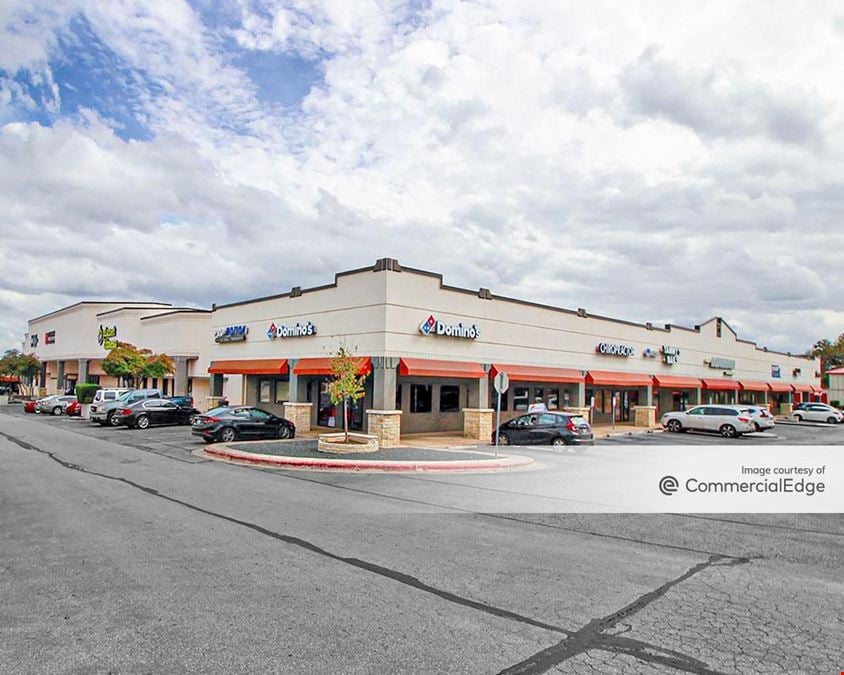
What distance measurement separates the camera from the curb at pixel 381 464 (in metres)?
17.3

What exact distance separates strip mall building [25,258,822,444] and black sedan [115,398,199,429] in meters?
2.78

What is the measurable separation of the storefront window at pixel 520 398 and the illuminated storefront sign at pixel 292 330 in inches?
421

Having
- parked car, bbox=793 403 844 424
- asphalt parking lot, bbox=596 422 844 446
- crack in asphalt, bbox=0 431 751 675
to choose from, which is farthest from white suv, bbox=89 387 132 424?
parked car, bbox=793 403 844 424

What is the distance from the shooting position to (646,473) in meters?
16.5

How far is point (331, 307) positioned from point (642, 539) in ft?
64.9

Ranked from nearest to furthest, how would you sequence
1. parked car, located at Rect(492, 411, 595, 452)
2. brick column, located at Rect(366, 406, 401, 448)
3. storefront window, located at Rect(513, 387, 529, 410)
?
parked car, located at Rect(492, 411, 595, 452)
brick column, located at Rect(366, 406, 401, 448)
storefront window, located at Rect(513, 387, 529, 410)

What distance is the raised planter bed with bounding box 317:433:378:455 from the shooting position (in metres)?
20.0

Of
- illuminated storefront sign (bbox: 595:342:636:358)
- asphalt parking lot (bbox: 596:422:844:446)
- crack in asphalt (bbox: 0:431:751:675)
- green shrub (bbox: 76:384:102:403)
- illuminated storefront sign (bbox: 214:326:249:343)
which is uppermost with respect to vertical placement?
illuminated storefront sign (bbox: 214:326:249:343)

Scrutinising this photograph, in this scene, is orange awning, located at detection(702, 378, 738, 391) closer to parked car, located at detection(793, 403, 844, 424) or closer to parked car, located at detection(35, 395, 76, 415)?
parked car, located at detection(793, 403, 844, 424)

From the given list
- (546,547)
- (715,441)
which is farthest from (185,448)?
(715,441)

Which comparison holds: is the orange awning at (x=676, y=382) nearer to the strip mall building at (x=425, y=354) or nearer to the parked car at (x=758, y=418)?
the strip mall building at (x=425, y=354)

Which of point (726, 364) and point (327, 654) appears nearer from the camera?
point (327, 654)

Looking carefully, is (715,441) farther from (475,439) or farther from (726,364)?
(726,364)

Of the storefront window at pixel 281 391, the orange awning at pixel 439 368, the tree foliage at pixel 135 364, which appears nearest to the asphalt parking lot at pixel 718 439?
the orange awning at pixel 439 368
